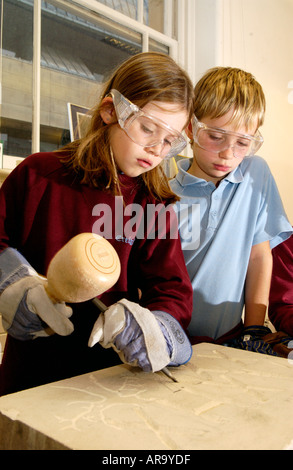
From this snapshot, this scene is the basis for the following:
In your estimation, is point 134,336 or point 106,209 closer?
point 134,336

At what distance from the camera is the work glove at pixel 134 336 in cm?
89

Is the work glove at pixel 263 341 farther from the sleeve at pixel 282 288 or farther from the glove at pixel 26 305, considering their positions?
the glove at pixel 26 305

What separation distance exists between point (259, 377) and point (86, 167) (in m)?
0.69

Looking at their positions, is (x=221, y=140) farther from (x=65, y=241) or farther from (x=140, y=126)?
(x=65, y=241)

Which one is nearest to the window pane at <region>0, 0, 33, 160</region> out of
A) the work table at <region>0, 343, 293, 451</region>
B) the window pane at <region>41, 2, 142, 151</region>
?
the window pane at <region>41, 2, 142, 151</region>

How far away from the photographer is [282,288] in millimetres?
1662

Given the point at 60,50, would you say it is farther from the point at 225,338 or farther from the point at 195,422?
the point at 195,422

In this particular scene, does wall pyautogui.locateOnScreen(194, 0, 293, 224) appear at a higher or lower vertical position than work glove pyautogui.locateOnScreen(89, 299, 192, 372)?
higher

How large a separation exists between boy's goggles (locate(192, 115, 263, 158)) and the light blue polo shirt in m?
0.14

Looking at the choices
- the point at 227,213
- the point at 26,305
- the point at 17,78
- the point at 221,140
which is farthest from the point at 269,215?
the point at 17,78

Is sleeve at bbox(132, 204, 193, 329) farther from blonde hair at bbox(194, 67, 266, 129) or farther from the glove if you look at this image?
blonde hair at bbox(194, 67, 266, 129)

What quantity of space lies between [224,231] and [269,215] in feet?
0.70

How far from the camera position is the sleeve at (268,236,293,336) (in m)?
1.55

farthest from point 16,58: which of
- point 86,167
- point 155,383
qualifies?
point 155,383
